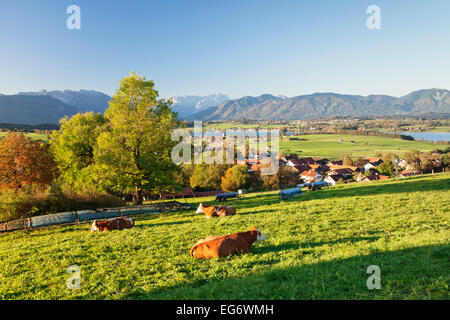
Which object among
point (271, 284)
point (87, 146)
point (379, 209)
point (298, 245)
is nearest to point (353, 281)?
point (271, 284)

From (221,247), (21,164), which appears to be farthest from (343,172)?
(221,247)

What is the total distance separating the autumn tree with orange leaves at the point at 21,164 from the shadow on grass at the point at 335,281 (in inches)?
1089

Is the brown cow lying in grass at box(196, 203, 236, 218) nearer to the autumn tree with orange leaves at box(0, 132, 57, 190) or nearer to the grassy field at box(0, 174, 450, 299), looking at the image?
the grassy field at box(0, 174, 450, 299)

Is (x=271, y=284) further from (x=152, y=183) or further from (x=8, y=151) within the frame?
(x=8, y=151)

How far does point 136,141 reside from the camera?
24.9m

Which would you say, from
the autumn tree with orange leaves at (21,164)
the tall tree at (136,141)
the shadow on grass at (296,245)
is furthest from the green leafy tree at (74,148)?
the shadow on grass at (296,245)

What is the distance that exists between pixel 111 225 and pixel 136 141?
10421mm

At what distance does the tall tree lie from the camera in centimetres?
2427

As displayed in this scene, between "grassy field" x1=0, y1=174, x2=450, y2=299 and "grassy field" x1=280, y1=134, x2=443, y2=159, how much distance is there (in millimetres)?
139377

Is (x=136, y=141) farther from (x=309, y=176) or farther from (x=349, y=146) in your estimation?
(x=349, y=146)
